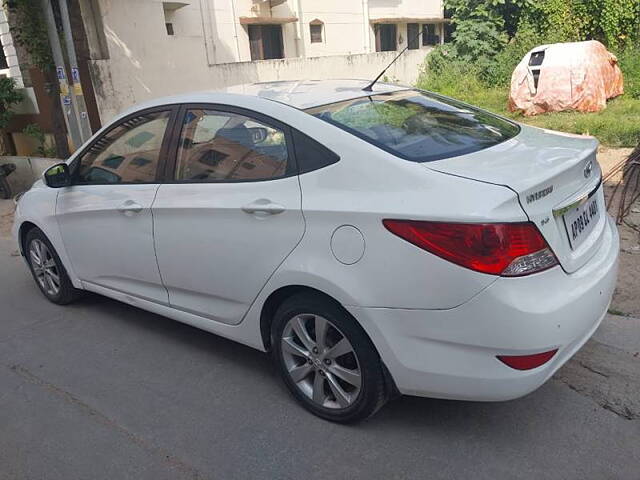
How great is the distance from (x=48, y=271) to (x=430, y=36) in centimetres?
2469

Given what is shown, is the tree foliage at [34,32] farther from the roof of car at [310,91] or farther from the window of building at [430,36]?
the window of building at [430,36]

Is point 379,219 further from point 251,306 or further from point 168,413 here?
point 168,413

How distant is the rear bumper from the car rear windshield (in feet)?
2.27

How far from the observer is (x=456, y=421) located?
108 inches

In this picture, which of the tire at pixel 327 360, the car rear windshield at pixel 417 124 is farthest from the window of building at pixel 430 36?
the tire at pixel 327 360

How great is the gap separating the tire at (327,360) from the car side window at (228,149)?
0.67 meters

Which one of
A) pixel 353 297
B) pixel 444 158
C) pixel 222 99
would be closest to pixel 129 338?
pixel 222 99

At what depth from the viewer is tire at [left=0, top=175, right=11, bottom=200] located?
31.8 ft

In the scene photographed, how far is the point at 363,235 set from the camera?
239 centimetres

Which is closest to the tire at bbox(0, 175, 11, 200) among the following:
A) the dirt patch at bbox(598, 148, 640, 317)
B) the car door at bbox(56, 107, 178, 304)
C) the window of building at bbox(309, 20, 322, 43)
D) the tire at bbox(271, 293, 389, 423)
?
the car door at bbox(56, 107, 178, 304)

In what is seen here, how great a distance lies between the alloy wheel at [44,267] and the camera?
14.6 ft

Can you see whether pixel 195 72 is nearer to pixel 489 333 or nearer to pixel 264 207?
pixel 264 207

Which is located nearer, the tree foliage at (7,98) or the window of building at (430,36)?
the tree foliage at (7,98)

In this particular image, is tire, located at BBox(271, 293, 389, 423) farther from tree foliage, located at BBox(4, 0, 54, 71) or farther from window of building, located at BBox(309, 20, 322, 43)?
window of building, located at BBox(309, 20, 322, 43)
